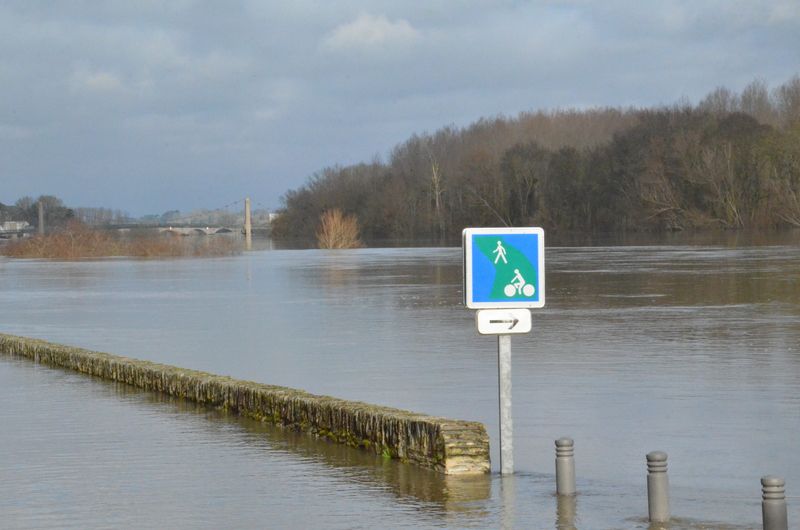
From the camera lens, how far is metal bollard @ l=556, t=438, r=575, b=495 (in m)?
9.47

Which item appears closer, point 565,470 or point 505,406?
point 565,470

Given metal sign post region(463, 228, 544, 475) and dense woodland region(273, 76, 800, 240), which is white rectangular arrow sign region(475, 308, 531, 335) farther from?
dense woodland region(273, 76, 800, 240)

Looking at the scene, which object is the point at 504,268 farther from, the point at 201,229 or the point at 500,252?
the point at 201,229

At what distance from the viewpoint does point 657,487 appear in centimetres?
860

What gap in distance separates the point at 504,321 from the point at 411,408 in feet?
16.0

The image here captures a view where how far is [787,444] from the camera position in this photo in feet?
40.9

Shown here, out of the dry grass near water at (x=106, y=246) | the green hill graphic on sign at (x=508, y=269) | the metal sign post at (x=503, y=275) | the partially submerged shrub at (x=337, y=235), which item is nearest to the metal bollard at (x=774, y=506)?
the metal sign post at (x=503, y=275)

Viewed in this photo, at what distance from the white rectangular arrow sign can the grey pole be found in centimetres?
12

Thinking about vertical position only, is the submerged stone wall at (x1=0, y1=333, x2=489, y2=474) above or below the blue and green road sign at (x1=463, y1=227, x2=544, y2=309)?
below

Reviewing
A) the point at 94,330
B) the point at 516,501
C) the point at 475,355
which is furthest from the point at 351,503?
the point at 94,330

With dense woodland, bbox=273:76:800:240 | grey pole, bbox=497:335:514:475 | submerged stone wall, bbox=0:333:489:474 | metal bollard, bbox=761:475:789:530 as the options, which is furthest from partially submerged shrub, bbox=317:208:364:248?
metal bollard, bbox=761:475:789:530

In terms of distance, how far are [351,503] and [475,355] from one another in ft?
37.8

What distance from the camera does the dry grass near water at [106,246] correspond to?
294 feet

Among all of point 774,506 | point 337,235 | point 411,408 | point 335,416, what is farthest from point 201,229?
point 774,506
